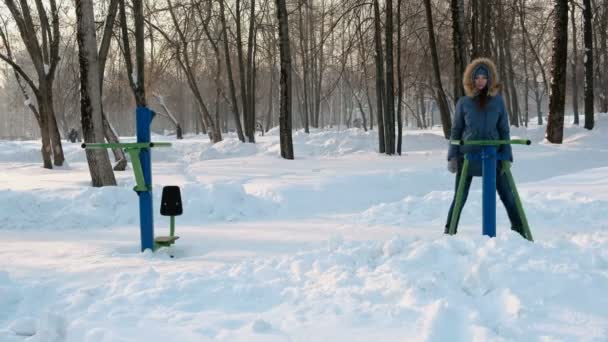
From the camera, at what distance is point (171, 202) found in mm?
5406

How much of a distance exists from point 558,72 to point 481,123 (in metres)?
10.8

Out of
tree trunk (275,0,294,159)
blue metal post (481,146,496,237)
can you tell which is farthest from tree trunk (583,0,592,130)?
blue metal post (481,146,496,237)

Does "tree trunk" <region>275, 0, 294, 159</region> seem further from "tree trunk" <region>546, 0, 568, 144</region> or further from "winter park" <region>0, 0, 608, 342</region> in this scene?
"tree trunk" <region>546, 0, 568, 144</region>

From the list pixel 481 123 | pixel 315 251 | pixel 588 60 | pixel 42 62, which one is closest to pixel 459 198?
pixel 481 123

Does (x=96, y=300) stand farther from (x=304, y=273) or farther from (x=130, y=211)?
(x=130, y=211)

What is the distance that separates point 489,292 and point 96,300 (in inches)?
107

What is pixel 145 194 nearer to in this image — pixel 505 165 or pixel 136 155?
pixel 136 155

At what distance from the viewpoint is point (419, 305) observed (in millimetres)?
3215

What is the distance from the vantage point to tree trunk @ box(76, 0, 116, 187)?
28.9 ft

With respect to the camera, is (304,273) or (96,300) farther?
(304,273)

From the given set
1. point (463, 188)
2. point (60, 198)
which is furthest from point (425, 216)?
point (60, 198)

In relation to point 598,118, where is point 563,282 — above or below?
below

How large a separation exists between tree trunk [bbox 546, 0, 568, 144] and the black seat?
479 inches

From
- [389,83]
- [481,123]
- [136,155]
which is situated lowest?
[136,155]
